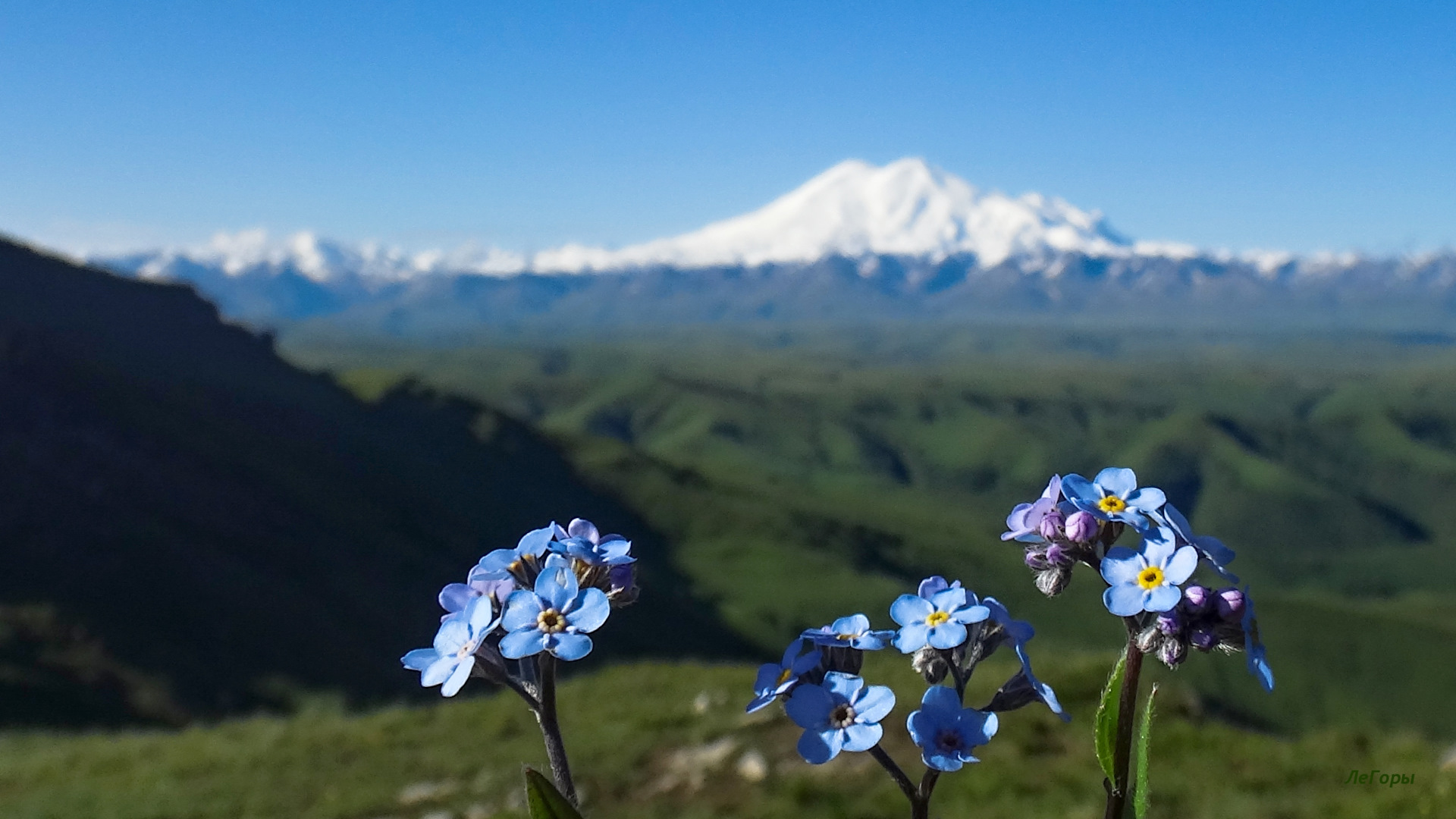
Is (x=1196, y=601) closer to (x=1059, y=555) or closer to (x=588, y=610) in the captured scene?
(x=1059, y=555)

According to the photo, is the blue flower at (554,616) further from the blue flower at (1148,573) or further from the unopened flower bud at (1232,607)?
the unopened flower bud at (1232,607)

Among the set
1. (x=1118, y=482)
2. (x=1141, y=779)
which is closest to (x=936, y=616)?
(x=1141, y=779)

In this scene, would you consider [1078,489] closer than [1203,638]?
No

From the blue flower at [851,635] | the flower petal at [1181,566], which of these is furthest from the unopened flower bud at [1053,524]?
the blue flower at [851,635]

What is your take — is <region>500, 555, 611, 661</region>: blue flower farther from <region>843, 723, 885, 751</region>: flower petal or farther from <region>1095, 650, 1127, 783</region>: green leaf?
<region>1095, 650, 1127, 783</region>: green leaf

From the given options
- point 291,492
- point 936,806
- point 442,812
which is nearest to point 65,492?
point 291,492

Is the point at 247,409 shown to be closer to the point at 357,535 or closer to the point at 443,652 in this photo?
the point at 357,535
